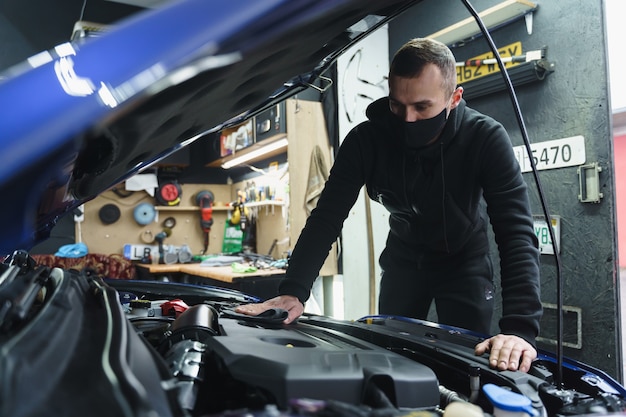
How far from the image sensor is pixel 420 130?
1432 millimetres

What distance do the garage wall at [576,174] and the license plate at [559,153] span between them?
3cm

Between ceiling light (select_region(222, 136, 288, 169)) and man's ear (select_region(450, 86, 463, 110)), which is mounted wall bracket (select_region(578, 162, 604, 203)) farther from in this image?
ceiling light (select_region(222, 136, 288, 169))

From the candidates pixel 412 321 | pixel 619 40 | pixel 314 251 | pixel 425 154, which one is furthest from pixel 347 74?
pixel 412 321

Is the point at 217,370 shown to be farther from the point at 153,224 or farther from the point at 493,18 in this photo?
the point at 153,224

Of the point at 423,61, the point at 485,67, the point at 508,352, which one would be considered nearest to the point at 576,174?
the point at 485,67

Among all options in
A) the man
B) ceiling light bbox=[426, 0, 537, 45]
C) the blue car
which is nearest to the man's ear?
the man

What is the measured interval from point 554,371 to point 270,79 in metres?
0.85

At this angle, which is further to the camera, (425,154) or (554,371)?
(425,154)

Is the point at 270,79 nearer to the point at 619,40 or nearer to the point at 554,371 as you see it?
Answer: the point at 554,371

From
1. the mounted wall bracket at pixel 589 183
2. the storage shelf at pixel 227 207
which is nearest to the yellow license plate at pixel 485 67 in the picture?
the mounted wall bracket at pixel 589 183

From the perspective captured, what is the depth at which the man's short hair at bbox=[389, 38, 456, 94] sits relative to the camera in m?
1.31

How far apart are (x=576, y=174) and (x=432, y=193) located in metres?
1.30

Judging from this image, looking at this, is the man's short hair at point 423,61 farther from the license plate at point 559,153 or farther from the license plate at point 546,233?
the license plate at point 546,233

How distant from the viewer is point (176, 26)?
1.72ft
